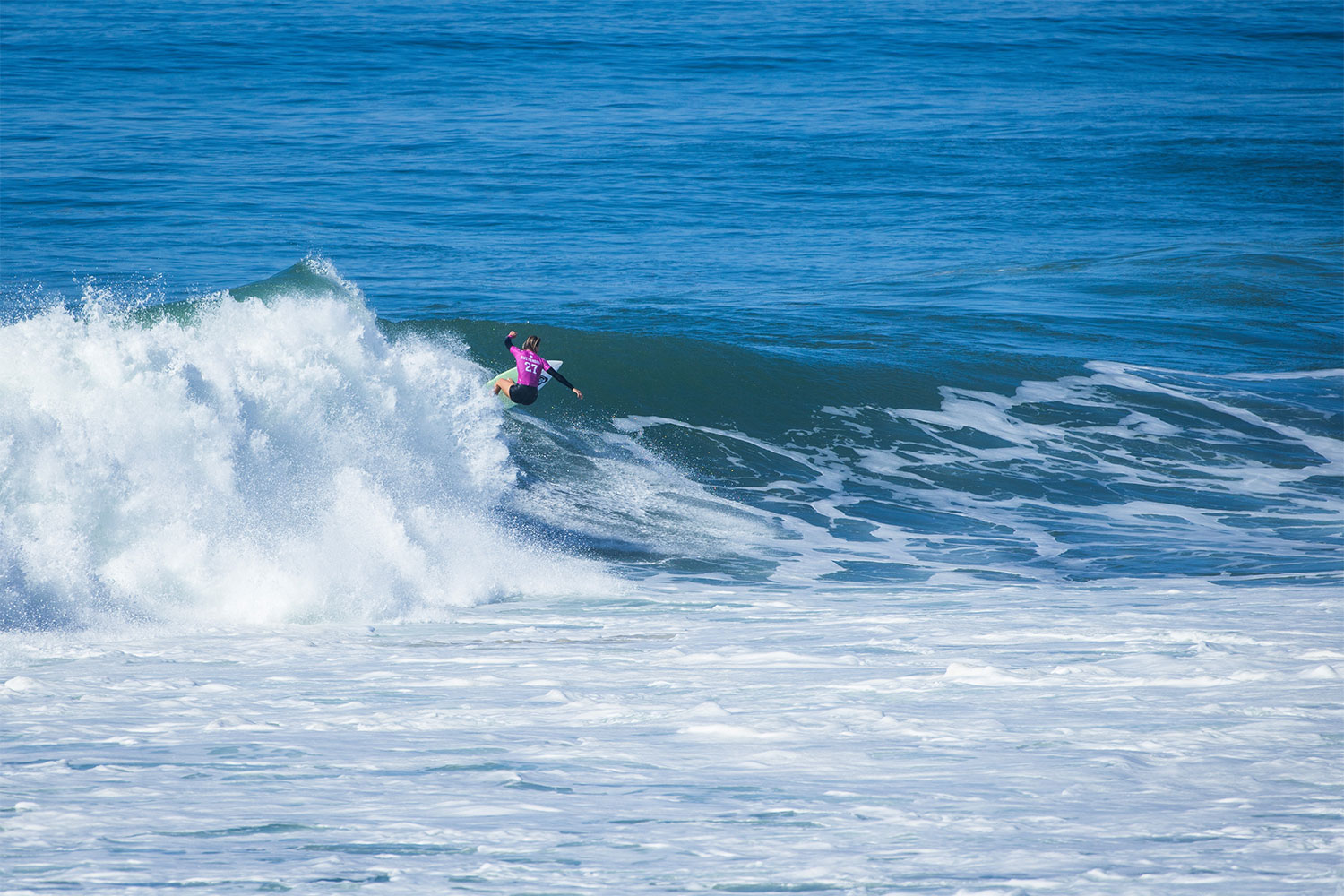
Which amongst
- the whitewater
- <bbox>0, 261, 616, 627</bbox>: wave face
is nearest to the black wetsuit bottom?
the whitewater

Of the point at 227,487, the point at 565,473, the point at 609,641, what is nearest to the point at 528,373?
the point at 565,473

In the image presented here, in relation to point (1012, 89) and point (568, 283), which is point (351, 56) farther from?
point (568, 283)

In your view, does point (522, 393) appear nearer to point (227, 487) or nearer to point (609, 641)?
point (227, 487)

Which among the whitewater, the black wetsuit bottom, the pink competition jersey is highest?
the pink competition jersey

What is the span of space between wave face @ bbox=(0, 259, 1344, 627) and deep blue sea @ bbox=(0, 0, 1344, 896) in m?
0.05

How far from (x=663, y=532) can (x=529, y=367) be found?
2273 millimetres

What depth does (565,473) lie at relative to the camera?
13.3 meters

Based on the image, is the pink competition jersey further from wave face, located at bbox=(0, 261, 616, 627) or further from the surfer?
wave face, located at bbox=(0, 261, 616, 627)

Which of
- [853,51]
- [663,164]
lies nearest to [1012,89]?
[853,51]

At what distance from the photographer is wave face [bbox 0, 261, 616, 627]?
27.2 ft

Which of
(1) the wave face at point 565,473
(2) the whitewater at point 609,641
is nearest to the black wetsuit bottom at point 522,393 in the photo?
(1) the wave face at point 565,473

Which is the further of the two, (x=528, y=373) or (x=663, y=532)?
(x=528, y=373)

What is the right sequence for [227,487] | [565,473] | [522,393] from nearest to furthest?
[227,487], [522,393], [565,473]

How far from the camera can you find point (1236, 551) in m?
11.4
